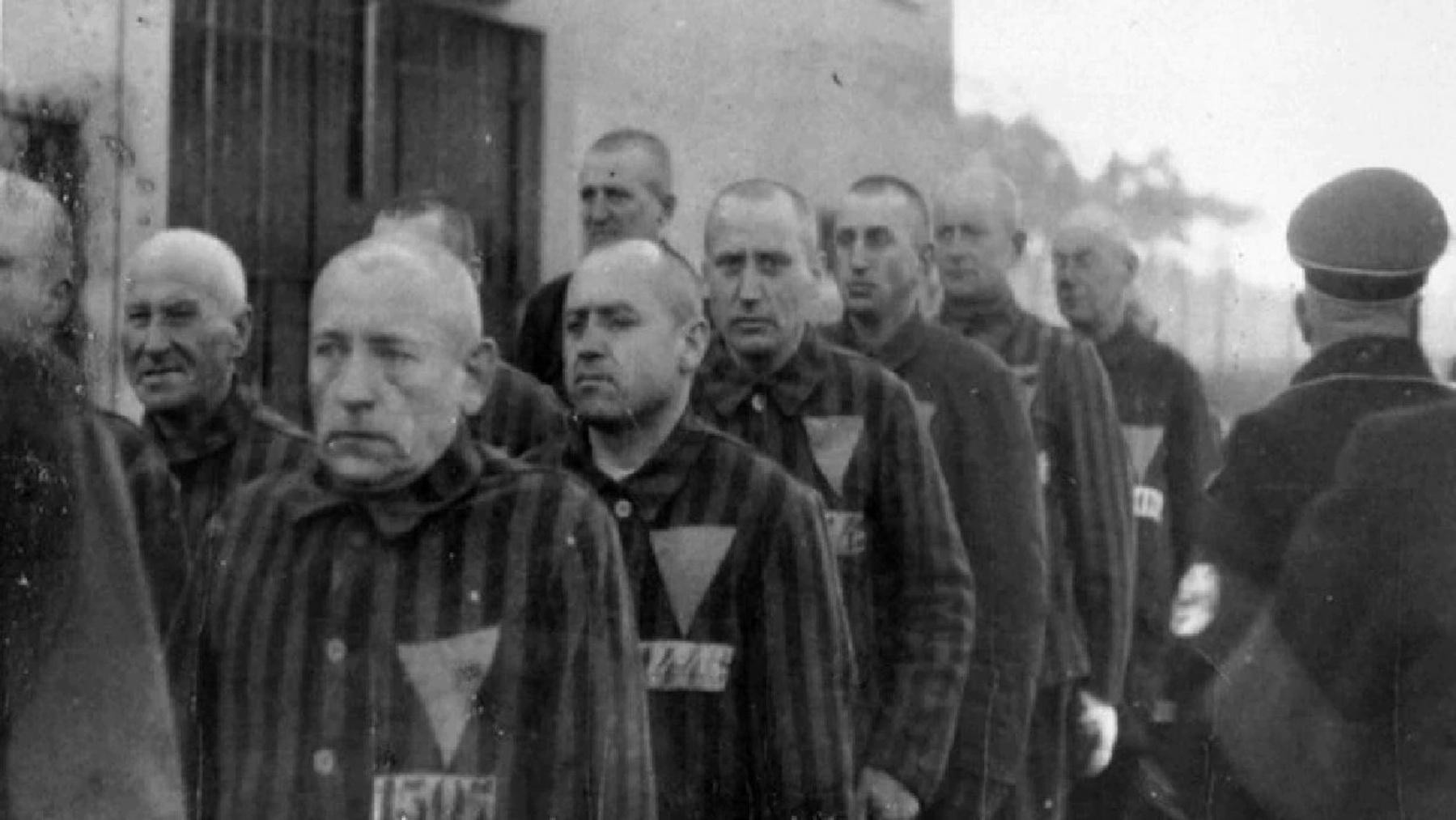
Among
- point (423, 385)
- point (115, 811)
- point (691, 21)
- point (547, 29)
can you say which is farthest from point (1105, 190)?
point (115, 811)

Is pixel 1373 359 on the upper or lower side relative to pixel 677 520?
upper

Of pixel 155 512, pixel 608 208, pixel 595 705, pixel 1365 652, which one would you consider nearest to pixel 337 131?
pixel 608 208

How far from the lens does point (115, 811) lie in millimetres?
2016

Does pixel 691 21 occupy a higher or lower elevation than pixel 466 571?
higher

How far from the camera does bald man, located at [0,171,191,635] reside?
2693mm

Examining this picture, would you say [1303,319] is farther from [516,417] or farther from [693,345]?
[516,417]

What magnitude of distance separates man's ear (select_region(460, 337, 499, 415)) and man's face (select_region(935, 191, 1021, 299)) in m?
1.32

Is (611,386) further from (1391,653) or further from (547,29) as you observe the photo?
(1391,653)

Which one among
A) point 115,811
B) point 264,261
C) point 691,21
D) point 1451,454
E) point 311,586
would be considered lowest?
point 115,811

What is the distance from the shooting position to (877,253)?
11.9ft

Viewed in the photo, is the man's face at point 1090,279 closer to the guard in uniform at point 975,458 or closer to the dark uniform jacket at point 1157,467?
the dark uniform jacket at point 1157,467

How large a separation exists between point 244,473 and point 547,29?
3.18ft

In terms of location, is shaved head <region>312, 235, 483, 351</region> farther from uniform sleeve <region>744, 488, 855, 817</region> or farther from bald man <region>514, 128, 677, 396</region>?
bald man <region>514, 128, 677, 396</region>

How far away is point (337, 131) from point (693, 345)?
877 millimetres
